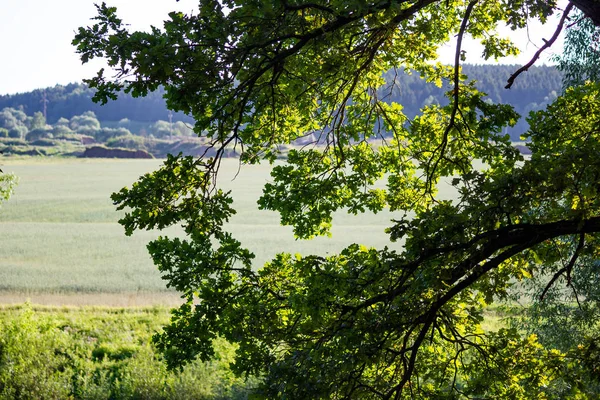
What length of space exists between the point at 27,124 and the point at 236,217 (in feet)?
532

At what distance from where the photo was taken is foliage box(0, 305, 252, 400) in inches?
599

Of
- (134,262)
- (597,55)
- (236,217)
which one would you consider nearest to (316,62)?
(597,55)

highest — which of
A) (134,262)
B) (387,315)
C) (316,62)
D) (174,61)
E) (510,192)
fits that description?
(316,62)

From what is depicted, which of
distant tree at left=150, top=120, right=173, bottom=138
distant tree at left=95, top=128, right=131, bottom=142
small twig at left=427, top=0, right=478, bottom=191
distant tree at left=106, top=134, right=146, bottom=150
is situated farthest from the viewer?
distant tree at left=150, top=120, right=173, bottom=138

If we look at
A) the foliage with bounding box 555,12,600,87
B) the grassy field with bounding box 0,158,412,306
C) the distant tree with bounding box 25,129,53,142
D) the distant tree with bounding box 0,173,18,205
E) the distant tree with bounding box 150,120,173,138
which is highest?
the distant tree with bounding box 150,120,173,138

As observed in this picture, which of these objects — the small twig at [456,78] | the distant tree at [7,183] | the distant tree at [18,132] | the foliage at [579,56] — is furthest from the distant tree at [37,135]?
the small twig at [456,78]

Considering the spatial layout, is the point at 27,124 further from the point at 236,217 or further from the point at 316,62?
the point at 316,62

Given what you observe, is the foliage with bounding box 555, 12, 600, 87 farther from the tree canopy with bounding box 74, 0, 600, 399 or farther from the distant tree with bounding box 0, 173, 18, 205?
the distant tree with bounding box 0, 173, 18, 205

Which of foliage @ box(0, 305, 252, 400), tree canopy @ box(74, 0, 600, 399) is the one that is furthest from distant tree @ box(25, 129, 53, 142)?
tree canopy @ box(74, 0, 600, 399)

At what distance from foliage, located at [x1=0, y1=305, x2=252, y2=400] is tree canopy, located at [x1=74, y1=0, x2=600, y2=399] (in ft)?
18.5

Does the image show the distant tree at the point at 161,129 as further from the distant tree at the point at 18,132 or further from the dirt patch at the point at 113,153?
the dirt patch at the point at 113,153

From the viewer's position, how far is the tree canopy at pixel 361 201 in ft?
17.4

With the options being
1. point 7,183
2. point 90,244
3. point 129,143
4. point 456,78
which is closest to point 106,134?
point 129,143

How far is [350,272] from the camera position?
6105mm
